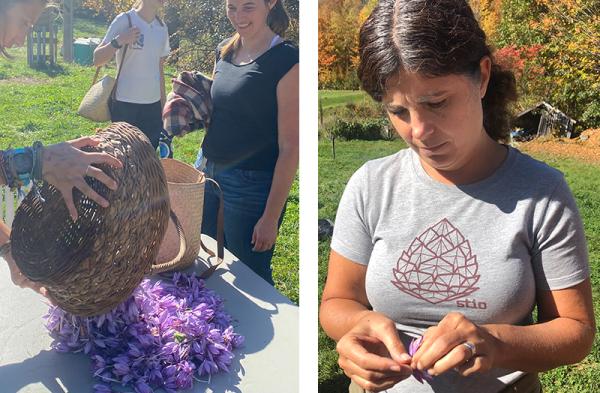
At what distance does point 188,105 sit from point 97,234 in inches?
17.4

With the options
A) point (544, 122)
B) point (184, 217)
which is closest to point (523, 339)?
point (544, 122)

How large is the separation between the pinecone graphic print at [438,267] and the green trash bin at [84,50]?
95cm

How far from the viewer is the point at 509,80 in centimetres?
129

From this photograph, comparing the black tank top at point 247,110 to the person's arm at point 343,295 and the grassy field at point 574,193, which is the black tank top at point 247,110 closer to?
the grassy field at point 574,193

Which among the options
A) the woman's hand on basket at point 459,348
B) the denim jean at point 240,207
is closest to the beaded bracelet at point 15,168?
the denim jean at point 240,207

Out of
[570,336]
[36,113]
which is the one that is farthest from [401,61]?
[36,113]

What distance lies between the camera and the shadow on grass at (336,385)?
Answer: 1.94 meters

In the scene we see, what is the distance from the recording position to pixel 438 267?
4.03ft

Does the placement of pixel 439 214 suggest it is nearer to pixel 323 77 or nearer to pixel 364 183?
pixel 364 183

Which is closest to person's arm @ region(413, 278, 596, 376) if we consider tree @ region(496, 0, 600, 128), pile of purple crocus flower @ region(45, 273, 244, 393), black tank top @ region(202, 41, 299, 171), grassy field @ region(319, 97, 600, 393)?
grassy field @ region(319, 97, 600, 393)

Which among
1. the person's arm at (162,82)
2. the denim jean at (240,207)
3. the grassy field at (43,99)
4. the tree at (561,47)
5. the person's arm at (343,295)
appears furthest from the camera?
the denim jean at (240,207)

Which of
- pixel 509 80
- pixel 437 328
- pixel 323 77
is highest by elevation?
pixel 509 80

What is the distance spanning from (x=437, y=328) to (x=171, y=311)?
2.86ft

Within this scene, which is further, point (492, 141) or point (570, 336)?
point (492, 141)
